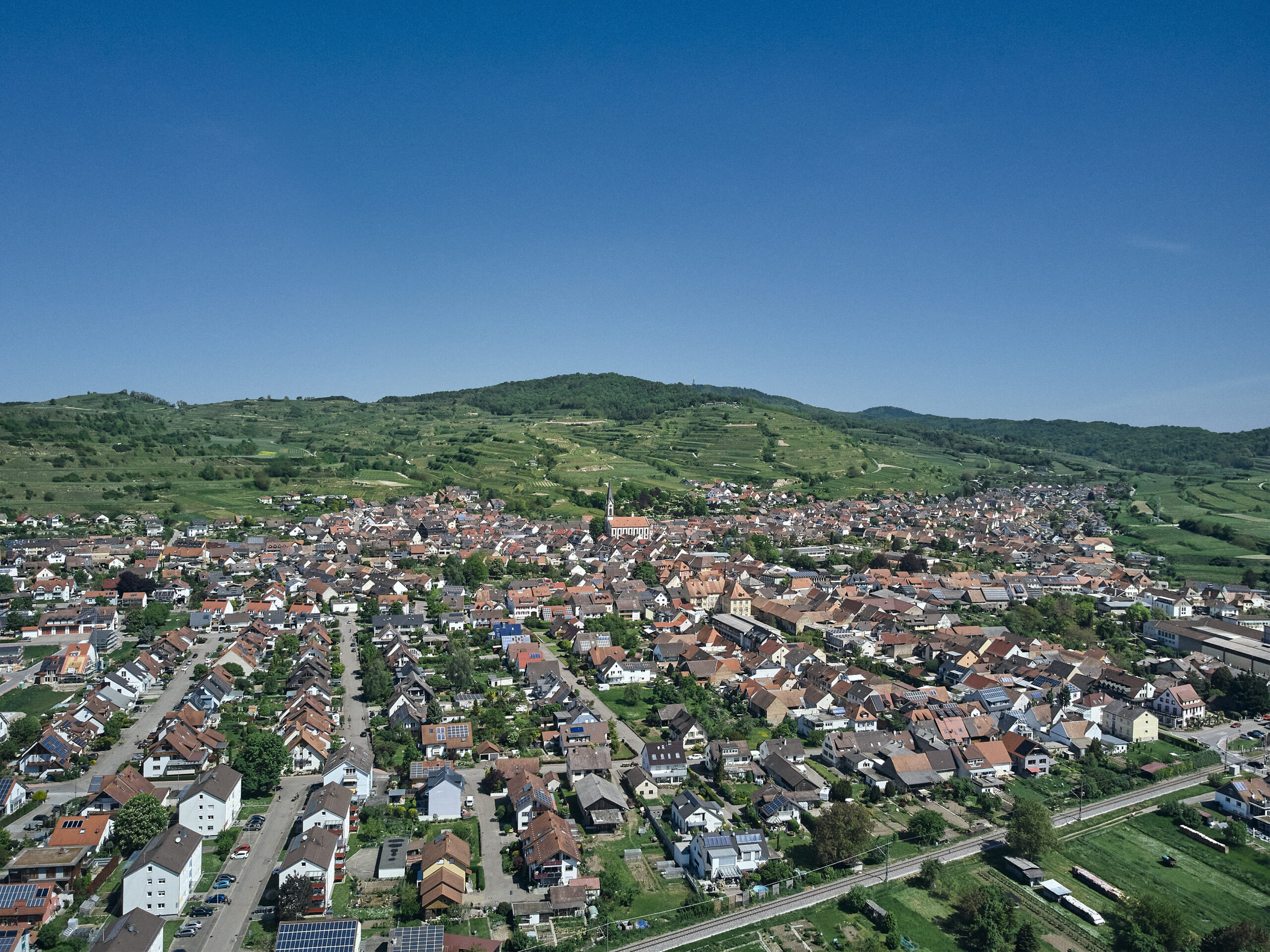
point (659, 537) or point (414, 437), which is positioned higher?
point (414, 437)

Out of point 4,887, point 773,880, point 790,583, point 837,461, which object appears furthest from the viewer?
point 837,461

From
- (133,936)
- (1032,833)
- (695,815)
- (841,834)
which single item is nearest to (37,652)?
(133,936)

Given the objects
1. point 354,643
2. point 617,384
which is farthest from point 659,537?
point 617,384

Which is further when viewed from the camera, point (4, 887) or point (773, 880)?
point (773, 880)

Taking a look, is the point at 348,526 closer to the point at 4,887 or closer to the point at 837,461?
the point at 4,887

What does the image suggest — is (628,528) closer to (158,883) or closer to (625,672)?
(625,672)

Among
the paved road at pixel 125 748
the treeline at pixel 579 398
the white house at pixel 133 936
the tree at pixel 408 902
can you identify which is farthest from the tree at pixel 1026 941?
the treeline at pixel 579 398

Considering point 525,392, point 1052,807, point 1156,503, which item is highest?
point 525,392
